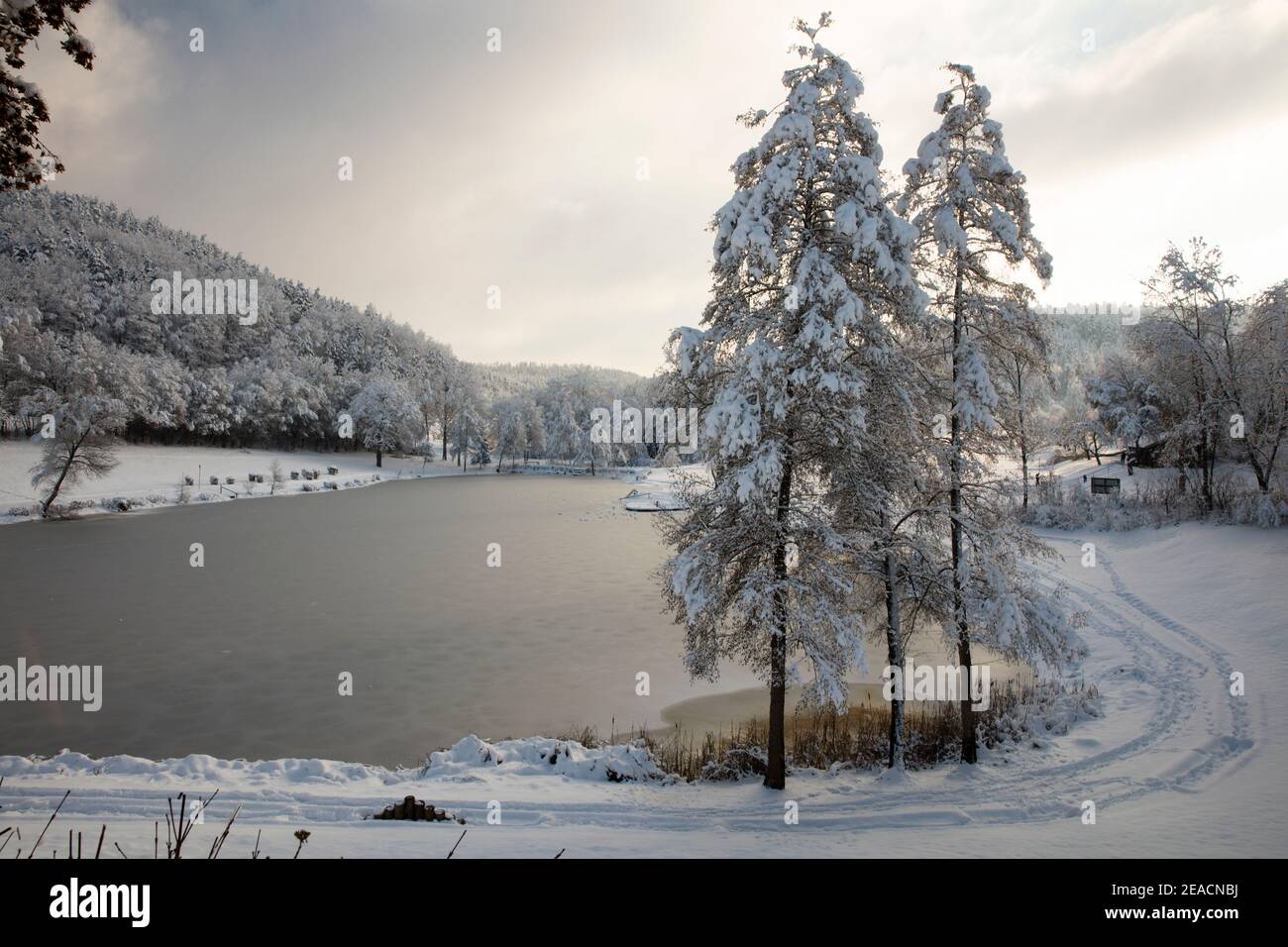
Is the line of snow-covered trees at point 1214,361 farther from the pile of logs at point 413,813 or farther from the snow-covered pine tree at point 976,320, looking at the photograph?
the pile of logs at point 413,813

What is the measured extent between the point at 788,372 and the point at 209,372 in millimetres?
99757

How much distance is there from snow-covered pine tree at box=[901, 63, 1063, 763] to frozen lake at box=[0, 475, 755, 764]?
7.98 metres

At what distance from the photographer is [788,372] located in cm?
1095

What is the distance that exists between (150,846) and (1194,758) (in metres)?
16.5

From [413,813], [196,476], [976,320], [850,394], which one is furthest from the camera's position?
[196,476]

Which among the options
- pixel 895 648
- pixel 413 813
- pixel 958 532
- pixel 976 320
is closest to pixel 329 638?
pixel 413 813

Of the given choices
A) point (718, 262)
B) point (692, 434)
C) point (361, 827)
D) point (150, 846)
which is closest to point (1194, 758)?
point (692, 434)

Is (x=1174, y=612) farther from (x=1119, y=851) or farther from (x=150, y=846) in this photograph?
(x=150, y=846)

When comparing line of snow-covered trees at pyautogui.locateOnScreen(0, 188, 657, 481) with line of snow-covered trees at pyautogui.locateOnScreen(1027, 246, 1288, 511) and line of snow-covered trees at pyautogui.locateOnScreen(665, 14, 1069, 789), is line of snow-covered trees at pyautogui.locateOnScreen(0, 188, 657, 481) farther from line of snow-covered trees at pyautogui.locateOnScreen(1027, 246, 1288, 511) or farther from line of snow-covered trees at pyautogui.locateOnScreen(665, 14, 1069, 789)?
line of snow-covered trees at pyautogui.locateOnScreen(1027, 246, 1288, 511)

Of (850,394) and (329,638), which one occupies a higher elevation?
(850,394)

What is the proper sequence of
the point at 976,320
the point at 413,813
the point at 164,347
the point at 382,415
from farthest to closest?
the point at 382,415, the point at 164,347, the point at 976,320, the point at 413,813

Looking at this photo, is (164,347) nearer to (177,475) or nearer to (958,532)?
(177,475)

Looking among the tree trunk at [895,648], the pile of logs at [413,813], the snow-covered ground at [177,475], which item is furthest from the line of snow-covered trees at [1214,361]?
the snow-covered ground at [177,475]

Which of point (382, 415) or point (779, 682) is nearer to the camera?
point (779, 682)
